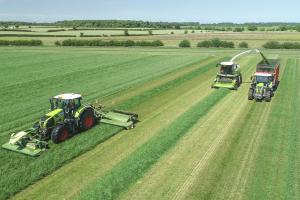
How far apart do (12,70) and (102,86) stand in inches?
570

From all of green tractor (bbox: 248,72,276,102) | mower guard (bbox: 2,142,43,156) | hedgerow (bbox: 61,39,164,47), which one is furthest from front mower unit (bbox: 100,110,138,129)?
hedgerow (bbox: 61,39,164,47)

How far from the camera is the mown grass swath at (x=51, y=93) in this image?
13.8 meters

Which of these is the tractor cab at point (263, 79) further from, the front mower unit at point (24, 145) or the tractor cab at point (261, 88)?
the front mower unit at point (24, 145)

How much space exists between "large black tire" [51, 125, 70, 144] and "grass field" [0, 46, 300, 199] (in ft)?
1.32

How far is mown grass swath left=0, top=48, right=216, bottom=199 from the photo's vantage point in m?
13.8

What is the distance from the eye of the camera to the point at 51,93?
91.4ft

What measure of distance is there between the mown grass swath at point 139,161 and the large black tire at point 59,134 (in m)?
3.59

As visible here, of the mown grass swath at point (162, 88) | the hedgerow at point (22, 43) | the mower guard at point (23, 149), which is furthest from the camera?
the hedgerow at point (22, 43)

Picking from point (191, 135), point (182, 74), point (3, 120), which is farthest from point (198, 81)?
point (3, 120)

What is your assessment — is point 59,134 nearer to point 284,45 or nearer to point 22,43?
point 284,45

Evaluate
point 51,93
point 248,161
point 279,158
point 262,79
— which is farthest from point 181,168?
point 51,93

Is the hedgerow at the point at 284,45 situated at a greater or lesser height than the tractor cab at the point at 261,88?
greater

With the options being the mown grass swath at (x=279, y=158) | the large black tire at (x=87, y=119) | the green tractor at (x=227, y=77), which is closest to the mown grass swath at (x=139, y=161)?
the large black tire at (x=87, y=119)

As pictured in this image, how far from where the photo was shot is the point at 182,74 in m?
37.6
